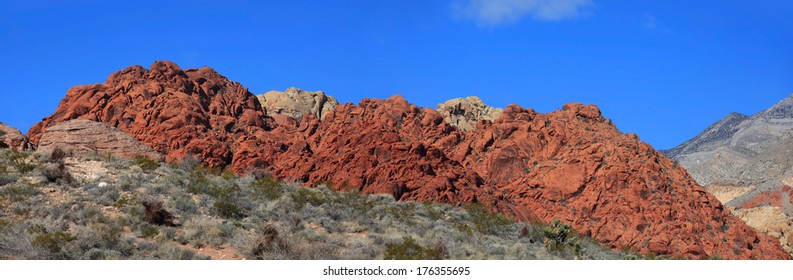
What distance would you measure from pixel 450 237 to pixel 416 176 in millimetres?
21119

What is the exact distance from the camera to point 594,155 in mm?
55844

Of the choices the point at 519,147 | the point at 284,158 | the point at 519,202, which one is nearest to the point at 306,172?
the point at 284,158

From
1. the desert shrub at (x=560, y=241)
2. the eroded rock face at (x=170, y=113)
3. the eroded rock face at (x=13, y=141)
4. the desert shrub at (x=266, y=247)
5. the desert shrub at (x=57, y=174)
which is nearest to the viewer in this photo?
the desert shrub at (x=266, y=247)

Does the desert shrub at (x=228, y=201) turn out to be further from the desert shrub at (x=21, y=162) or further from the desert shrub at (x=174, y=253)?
the desert shrub at (x=21, y=162)

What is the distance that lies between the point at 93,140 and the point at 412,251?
26.0m

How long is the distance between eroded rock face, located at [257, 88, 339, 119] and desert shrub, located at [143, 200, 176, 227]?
A: 75301 mm

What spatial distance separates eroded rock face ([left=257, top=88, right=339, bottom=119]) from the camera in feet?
329

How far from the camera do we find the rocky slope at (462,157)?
4784 centimetres

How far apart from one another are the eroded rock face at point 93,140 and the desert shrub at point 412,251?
21496 millimetres

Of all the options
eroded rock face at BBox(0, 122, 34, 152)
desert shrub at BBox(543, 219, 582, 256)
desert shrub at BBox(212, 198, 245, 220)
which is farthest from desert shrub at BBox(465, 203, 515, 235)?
eroded rock face at BBox(0, 122, 34, 152)

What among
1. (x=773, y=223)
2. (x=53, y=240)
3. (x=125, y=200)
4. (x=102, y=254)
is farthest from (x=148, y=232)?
(x=773, y=223)

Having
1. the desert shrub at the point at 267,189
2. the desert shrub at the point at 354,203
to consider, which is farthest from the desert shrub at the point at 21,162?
the desert shrub at the point at 354,203

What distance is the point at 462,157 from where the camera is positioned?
60.8 metres

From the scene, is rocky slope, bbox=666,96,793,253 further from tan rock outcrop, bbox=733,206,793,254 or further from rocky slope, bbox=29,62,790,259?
rocky slope, bbox=29,62,790,259
